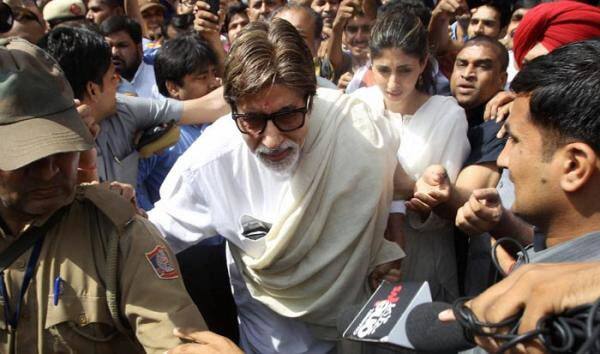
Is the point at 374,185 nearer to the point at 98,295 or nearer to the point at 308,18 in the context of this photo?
the point at 98,295

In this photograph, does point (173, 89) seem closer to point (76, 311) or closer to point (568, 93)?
point (76, 311)

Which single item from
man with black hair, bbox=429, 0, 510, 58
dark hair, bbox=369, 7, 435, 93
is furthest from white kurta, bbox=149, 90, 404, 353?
man with black hair, bbox=429, 0, 510, 58

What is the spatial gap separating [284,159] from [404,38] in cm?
111

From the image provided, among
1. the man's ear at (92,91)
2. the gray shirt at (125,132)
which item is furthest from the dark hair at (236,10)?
the man's ear at (92,91)

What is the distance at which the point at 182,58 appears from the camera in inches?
161

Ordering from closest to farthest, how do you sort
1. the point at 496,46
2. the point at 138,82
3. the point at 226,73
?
1. the point at 226,73
2. the point at 496,46
3. the point at 138,82

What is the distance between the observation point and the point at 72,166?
6.17 feet

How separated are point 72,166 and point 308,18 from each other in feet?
10.0

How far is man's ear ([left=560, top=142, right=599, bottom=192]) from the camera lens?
1.51 metres

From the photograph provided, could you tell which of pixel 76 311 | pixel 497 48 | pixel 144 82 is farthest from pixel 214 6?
pixel 76 311

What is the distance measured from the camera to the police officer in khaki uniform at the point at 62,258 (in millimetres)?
1822

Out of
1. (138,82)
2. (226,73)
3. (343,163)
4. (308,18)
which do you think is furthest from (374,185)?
(138,82)

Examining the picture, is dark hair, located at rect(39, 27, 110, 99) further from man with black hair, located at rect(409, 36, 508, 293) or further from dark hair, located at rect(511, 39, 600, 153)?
dark hair, located at rect(511, 39, 600, 153)

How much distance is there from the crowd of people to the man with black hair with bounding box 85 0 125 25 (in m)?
2.46
